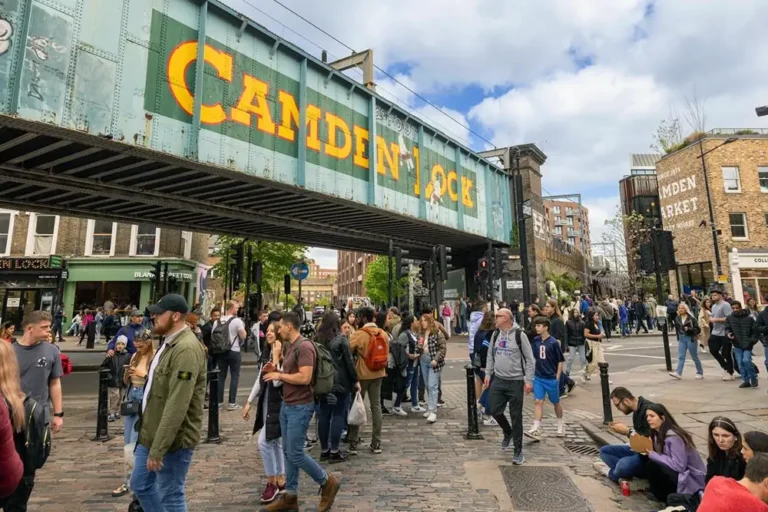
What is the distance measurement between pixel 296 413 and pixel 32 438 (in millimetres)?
1982

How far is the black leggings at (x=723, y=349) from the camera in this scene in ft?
32.3

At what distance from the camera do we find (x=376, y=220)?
778 inches

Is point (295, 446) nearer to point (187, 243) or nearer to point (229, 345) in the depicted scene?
point (229, 345)

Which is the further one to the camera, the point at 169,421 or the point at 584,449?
the point at 584,449

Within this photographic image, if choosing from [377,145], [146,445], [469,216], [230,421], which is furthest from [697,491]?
[469,216]

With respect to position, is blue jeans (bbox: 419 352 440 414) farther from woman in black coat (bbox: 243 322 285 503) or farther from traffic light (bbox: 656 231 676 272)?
traffic light (bbox: 656 231 676 272)

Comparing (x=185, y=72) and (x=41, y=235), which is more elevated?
(x=185, y=72)

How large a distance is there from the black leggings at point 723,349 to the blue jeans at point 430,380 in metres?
6.96

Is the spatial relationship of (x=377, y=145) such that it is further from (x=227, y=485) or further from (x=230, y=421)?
(x=227, y=485)

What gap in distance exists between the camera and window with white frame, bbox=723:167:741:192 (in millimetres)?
29125

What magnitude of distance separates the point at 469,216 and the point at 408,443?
1822 centimetres

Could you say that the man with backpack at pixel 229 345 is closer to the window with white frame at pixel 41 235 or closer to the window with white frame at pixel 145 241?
the window with white frame at pixel 145 241

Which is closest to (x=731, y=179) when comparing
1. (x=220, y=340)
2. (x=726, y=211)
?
(x=726, y=211)

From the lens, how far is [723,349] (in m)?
9.92
